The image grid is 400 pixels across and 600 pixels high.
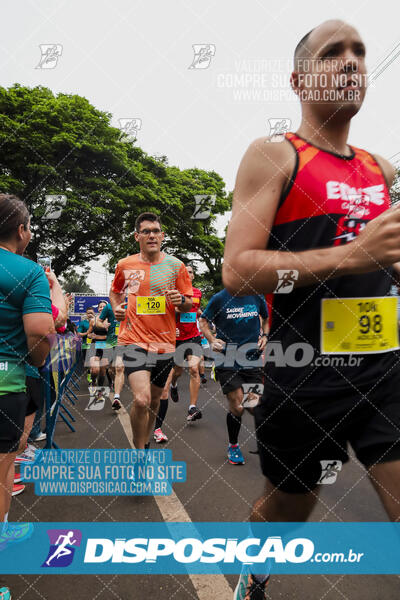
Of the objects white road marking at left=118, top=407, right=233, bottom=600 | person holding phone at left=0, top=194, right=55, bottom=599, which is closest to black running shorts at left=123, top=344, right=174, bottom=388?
white road marking at left=118, top=407, right=233, bottom=600

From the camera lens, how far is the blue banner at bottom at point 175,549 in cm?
212

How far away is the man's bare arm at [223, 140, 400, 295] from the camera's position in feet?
3.61

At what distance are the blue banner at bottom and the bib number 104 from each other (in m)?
1.13

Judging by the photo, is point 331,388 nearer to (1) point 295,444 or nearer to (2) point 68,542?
(1) point 295,444

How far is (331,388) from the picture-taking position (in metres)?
1.29

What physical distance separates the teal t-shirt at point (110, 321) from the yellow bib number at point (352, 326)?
7.09 meters

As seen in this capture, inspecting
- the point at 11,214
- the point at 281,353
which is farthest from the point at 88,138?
the point at 281,353

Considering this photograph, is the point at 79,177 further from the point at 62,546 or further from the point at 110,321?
the point at 62,546

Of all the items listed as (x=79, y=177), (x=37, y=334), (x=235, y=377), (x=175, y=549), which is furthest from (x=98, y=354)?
(x=79, y=177)

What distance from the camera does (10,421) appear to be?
2.00 m

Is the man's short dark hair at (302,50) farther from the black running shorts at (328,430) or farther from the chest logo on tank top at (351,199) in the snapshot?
the black running shorts at (328,430)

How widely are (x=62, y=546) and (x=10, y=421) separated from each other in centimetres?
92

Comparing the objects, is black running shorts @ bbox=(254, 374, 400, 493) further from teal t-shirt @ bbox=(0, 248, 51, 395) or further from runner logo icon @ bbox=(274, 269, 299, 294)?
teal t-shirt @ bbox=(0, 248, 51, 395)

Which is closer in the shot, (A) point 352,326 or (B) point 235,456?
(A) point 352,326
